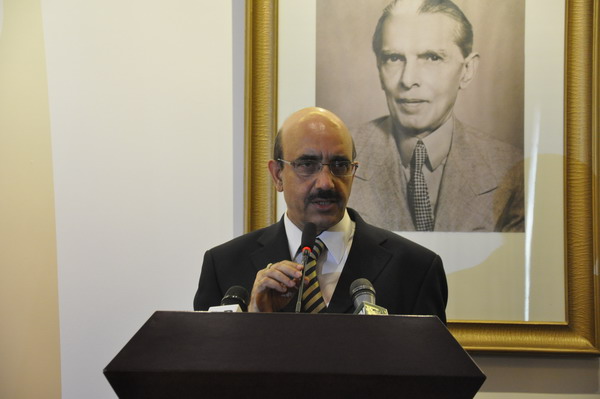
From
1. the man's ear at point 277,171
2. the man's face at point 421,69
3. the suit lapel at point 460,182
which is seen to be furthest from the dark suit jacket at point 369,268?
the man's face at point 421,69

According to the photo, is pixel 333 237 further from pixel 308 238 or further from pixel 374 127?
pixel 374 127

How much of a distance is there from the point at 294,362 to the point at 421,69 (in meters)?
1.64

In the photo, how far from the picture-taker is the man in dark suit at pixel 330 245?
150cm

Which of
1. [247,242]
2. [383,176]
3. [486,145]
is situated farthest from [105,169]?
[486,145]

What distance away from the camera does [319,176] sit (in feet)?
4.92

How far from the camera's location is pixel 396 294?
1527mm

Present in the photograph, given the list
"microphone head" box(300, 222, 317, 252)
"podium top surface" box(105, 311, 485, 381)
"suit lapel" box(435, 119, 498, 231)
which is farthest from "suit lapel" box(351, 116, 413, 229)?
"podium top surface" box(105, 311, 485, 381)

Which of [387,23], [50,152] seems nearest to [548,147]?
[387,23]

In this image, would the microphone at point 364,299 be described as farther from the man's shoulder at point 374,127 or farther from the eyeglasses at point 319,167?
the man's shoulder at point 374,127

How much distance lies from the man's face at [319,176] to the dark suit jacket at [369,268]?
0.42ft

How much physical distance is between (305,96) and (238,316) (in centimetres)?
151

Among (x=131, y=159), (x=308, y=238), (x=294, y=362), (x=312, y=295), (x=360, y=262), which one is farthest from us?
(x=131, y=159)

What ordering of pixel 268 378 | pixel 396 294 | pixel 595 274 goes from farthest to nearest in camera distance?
1. pixel 595 274
2. pixel 396 294
3. pixel 268 378

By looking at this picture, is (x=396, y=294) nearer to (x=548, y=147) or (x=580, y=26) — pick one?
(x=548, y=147)
